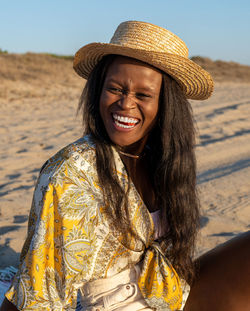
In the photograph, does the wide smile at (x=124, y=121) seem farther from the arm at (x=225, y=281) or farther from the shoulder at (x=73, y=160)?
the arm at (x=225, y=281)

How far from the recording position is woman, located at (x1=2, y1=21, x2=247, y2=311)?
1441mm

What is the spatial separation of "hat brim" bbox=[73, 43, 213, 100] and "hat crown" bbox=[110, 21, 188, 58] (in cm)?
6

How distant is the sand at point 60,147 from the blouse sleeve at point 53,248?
134 centimetres

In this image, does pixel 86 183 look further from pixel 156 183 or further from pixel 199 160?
pixel 199 160

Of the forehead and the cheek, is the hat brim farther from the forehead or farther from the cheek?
the cheek

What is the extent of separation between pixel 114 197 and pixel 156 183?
365 mm

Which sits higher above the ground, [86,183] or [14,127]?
[86,183]

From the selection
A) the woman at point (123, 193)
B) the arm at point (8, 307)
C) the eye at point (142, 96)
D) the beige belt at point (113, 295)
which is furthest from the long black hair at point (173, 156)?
the arm at point (8, 307)

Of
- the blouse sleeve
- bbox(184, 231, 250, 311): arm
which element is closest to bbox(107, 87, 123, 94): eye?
the blouse sleeve

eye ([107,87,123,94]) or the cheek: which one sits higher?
eye ([107,87,123,94])

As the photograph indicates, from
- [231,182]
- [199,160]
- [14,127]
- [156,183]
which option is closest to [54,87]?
[14,127]

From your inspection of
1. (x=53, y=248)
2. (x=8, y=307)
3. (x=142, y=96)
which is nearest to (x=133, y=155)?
(x=142, y=96)

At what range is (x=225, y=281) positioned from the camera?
5.89 ft

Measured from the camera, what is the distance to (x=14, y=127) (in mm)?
7281
